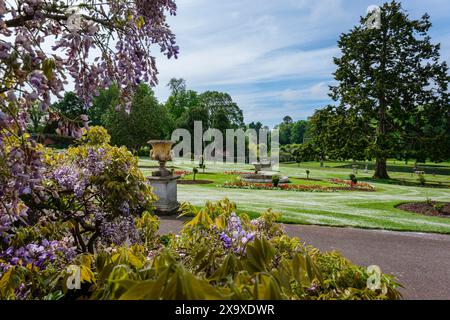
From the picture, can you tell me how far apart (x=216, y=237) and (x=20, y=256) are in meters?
1.62

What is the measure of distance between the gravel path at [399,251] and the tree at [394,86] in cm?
2190

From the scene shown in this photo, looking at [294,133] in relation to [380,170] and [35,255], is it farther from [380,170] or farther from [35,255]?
[35,255]

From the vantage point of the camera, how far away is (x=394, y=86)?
29281 mm

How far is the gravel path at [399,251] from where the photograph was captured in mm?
5449

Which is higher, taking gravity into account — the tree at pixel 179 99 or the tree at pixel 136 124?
the tree at pixel 179 99

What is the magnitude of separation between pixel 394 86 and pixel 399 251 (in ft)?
87.5

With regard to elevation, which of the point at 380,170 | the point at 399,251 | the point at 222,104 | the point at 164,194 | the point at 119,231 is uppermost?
the point at 222,104

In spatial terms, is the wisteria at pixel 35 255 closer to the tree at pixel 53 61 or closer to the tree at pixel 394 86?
the tree at pixel 53 61

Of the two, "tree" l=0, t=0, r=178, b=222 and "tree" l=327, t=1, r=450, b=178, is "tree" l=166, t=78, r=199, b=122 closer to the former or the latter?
"tree" l=327, t=1, r=450, b=178

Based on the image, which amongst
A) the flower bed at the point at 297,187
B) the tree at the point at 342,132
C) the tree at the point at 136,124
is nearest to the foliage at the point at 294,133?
the tree at the point at 136,124

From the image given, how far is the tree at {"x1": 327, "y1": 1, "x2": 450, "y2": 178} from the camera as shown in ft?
94.9

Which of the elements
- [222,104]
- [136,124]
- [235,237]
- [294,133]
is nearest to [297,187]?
[235,237]

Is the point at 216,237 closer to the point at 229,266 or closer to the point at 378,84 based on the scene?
the point at 229,266

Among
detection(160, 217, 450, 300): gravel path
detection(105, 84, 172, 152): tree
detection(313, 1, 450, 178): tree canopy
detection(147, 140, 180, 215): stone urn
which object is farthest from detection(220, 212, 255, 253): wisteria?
detection(105, 84, 172, 152): tree
